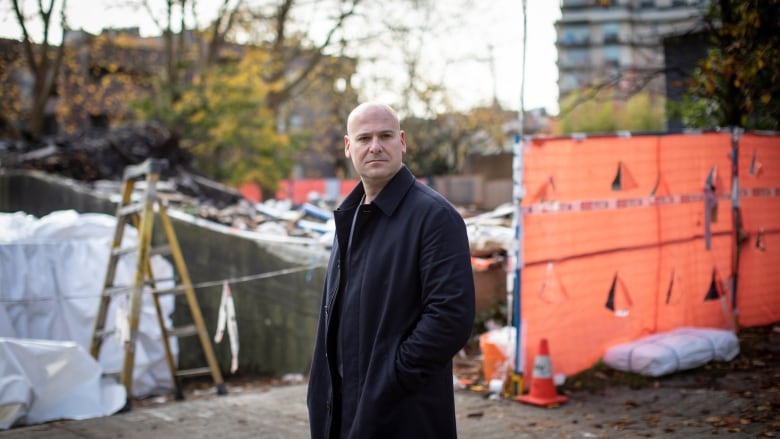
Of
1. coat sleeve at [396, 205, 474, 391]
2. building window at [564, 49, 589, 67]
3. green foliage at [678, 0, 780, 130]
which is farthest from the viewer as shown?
building window at [564, 49, 589, 67]

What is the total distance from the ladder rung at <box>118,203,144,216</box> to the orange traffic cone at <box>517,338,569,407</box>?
443 cm

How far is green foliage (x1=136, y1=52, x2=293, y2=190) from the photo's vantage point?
23406 millimetres

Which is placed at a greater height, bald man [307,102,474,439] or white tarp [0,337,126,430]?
bald man [307,102,474,439]

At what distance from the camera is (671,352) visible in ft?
26.0

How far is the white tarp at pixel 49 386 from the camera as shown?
721 cm

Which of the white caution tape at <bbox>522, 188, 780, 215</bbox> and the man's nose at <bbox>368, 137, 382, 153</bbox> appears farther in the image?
the white caution tape at <bbox>522, 188, 780, 215</bbox>

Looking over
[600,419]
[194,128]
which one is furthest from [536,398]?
[194,128]

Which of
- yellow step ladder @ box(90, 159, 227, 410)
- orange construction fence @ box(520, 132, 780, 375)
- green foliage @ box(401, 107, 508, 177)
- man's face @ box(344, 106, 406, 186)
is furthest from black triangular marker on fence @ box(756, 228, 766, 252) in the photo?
green foliage @ box(401, 107, 508, 177)

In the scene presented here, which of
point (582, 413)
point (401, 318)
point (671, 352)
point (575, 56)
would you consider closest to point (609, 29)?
point (575, 56)

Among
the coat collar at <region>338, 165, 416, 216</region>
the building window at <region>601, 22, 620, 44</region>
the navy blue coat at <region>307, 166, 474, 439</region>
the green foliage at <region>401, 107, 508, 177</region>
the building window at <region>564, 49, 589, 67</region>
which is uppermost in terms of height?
the building window at <region>601, 22, 620, 44</region>

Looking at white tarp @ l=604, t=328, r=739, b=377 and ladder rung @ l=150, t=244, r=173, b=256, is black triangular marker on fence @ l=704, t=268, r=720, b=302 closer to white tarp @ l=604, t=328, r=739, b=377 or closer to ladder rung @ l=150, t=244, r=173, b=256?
white tarp @ l=604, t=328, r=739, b=377

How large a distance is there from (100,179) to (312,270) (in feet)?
29.3

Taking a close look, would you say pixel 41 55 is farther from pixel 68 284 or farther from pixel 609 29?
pixel 609 29

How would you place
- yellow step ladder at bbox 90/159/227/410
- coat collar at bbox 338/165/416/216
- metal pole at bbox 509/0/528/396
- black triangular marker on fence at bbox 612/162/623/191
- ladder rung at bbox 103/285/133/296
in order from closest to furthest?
coat collar at bbox 338/165/416/216
metal pole at bbox 509/0/528/396
black triangular marker on fence at bbox 612/162/623/191
yellow step ladder at bbox 90/159/227/410
ladder rung at bbox 103/285/133/296
